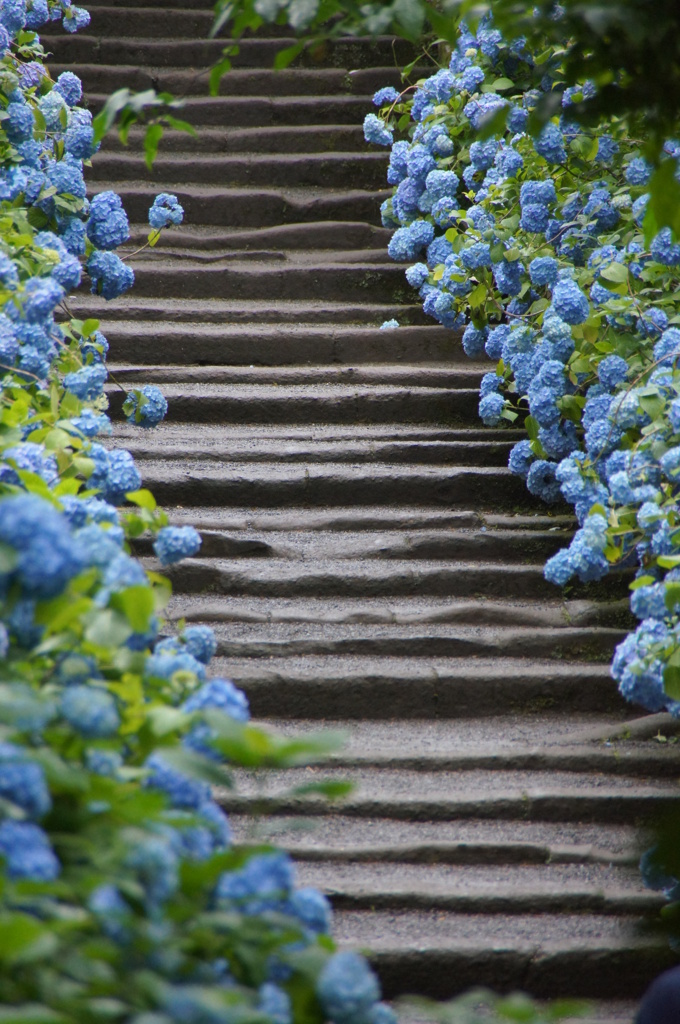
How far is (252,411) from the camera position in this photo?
3.68 metres

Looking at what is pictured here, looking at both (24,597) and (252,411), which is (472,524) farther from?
(24,597)

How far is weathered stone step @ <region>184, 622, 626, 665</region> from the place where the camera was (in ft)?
9.31

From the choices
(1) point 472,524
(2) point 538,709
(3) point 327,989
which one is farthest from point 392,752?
(3) point 327,989

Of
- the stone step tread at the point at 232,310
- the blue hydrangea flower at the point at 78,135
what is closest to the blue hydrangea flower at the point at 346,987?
the blue hydrangea flower at the point at 78,135

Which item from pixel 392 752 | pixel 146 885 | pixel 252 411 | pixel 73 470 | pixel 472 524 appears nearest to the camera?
pixel 146 885

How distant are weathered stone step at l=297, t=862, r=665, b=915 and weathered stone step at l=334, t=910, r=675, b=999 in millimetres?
25

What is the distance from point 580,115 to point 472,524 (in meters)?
2.26

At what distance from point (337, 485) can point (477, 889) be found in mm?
1435

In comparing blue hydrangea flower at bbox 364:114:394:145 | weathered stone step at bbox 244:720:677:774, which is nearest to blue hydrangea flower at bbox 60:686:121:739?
weathered stone step at bbox 244:720:677:774

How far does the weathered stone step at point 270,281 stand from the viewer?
4.21 metres

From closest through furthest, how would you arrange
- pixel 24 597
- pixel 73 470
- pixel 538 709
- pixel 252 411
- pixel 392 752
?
pixel 24 597 < pixel 73 470 < pixel 392 752 < pixel 538 709 < pixel 252 411

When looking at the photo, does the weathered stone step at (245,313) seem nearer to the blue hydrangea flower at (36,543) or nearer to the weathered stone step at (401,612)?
the weathered stone step at (401,612)

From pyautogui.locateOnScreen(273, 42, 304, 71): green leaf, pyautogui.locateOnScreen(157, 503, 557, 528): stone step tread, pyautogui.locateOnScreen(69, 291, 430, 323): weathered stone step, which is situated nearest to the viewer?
pyautogui.locateOnScreen(273, 42, 304, 71): green leaf

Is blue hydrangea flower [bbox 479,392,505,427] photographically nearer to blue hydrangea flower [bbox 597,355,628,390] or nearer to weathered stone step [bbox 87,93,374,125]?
blue hydrangea flower [bbox 597,355,628,390]
